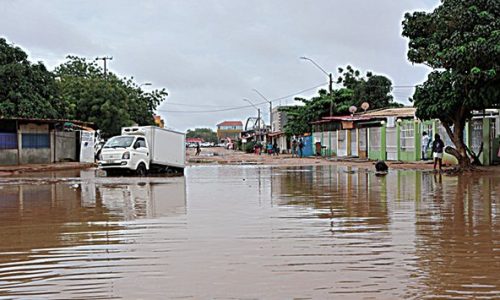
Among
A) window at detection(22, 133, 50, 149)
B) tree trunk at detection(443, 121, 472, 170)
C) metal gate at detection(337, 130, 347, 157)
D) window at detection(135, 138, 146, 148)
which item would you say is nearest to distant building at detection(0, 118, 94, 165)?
window at detection(22, 133, 50, 149)

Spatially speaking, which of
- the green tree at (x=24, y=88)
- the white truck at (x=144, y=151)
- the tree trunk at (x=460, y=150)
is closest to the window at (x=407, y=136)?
the tree trunk at (x=460, y=150)

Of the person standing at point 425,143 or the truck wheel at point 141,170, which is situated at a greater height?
the person standing at point 425,143

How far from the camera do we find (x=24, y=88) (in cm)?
4119

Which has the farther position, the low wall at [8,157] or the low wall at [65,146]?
the low wall at [65,146]

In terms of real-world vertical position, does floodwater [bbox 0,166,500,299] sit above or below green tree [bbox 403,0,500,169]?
below

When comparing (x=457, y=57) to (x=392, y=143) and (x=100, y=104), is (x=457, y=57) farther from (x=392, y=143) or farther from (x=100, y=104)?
(x=100, y=104)

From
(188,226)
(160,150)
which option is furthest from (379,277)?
(160,150)

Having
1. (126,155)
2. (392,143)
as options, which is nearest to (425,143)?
(392,143)

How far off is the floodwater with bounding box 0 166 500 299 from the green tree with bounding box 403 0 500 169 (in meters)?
8.20

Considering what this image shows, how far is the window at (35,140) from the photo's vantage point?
37500 millimetres

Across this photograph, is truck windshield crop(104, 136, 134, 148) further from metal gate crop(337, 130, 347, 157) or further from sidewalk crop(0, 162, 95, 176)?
metal gate crop(337, 130, 347, 157)

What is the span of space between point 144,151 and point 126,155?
1.26 metres

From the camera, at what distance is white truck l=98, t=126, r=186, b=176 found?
1030 inches

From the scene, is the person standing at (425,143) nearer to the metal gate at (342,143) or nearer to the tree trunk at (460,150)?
the tree trunk at (460,150)
